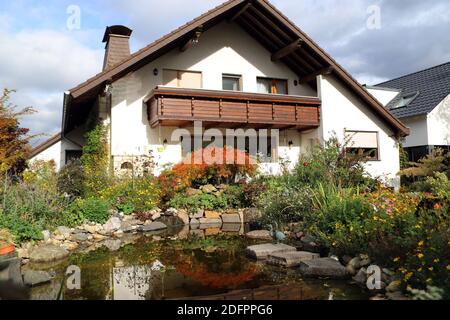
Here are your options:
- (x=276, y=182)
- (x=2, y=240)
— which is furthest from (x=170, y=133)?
(x=2, y=240)

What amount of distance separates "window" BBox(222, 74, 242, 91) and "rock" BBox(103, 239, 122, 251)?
959cm

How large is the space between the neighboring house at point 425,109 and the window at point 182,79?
1174 cm

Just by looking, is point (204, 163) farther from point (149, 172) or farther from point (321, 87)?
point (321, 87)

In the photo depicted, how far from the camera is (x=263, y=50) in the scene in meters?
17.4

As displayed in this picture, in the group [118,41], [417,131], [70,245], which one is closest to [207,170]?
[70,245]

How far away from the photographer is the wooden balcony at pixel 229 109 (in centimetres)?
1393

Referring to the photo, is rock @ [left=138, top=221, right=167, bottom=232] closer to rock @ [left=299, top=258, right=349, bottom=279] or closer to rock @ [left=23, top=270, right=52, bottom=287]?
rock @ [left=23, top=270, right=52, bottom=287]

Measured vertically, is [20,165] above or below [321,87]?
below

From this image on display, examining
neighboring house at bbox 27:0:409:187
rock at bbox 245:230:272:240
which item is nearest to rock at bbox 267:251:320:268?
rock at bbox 245:230:272:240

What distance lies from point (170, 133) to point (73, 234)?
712 centimetres

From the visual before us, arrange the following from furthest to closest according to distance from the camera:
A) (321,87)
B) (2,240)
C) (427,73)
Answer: (427,73), (321,87), (2,240)

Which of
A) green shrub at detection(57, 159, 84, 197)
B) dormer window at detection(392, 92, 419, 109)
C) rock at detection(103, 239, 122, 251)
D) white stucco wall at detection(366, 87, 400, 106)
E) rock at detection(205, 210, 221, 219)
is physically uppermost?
white stucco wall at detection(366, 87, 400, 106)

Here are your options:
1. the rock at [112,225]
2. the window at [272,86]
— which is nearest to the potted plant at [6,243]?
the rock at [112,225]

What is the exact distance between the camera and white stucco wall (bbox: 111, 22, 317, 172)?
14.7 meters
